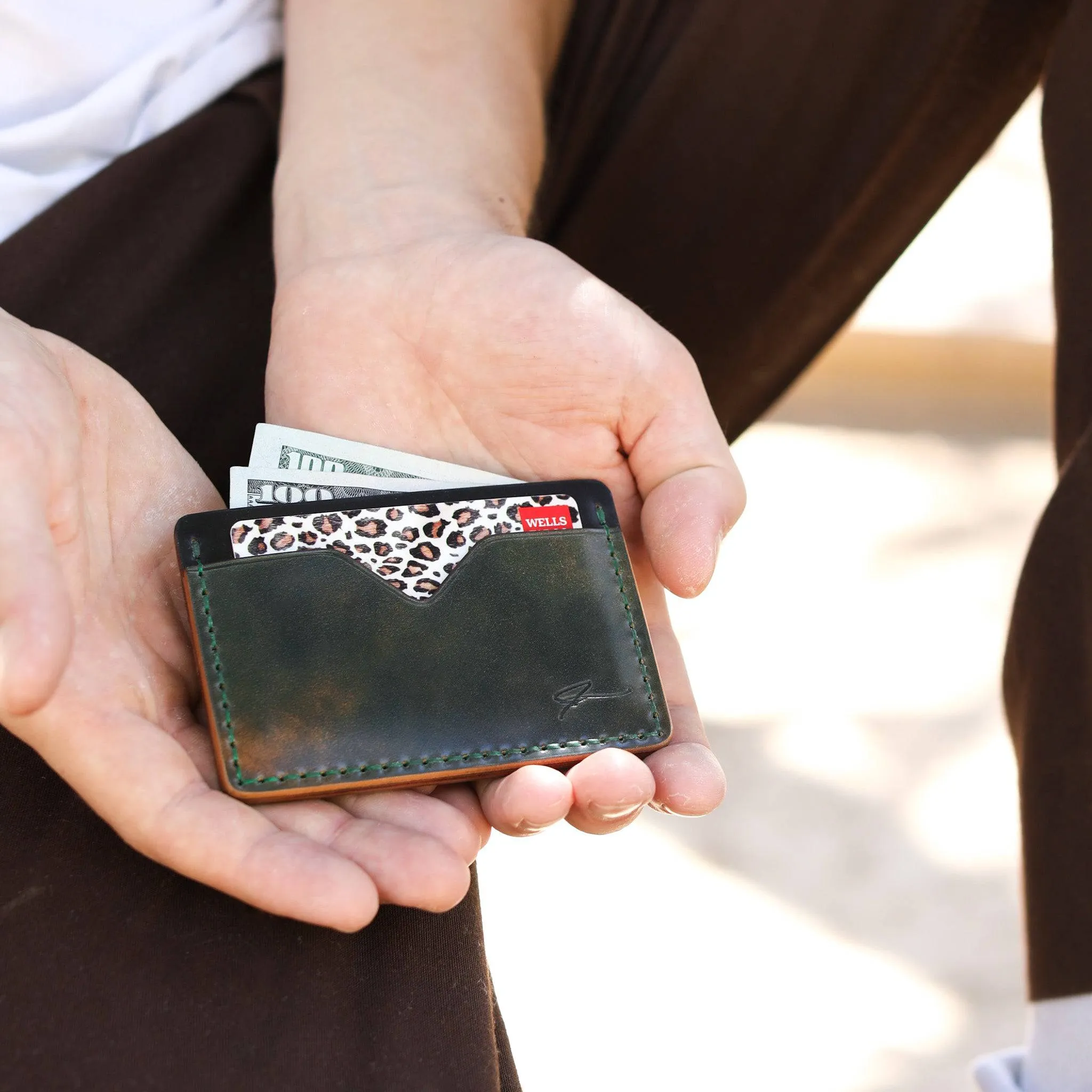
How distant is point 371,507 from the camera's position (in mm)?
1061

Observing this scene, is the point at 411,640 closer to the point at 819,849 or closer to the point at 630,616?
the point at 630,616

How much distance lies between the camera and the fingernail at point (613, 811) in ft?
2.93

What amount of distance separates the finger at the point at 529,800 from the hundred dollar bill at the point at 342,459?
13.8 inches

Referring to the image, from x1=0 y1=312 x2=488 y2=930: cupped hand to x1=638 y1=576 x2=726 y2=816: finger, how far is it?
0.50ft

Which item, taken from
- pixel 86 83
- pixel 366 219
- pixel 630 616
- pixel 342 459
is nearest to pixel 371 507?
pixel 342 459

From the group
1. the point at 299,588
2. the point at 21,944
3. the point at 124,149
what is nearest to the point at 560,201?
the point at 124,149

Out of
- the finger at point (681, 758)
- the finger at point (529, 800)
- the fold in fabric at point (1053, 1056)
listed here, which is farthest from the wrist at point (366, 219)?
the fold in fabric at point (1053, 1056)

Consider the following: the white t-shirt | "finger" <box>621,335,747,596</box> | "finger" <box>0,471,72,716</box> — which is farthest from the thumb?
the white t-shirt

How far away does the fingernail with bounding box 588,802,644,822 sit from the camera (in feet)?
2.93

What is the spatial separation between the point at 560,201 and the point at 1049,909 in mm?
1029

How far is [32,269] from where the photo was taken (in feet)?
3.81

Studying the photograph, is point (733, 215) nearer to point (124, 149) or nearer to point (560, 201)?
point (560, 201)

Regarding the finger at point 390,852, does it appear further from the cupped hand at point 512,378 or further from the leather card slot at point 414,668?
the cupped hand at point 512,378

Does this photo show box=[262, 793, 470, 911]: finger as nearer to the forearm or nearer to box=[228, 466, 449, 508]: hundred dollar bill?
box=[228, 466, 449, 508]: hundred dollar bill
